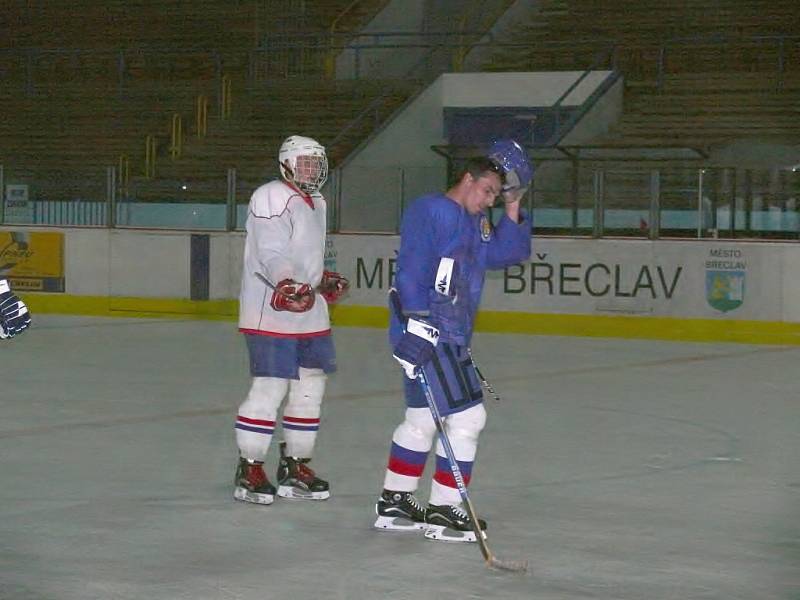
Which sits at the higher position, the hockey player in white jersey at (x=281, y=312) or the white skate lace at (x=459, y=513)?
the hockey player in white jersey at (x=281, y=312)

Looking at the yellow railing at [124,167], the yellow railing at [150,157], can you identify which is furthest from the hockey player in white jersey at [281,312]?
the yellow railing at [150,157]

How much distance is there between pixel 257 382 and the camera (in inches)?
276

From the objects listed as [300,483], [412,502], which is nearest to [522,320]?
[300,483]

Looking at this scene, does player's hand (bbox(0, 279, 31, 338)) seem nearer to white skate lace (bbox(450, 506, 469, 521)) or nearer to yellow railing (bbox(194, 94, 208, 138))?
white skate lace (bbox(450, 506, 469, 521))

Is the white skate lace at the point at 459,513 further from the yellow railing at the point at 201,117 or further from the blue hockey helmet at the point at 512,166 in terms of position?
the yellow railing at the point at 201,117

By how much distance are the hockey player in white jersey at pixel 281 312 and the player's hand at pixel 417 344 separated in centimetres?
87

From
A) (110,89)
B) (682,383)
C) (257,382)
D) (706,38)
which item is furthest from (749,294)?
(110,89)

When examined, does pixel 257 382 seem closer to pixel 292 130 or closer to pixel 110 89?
pixel 292 130

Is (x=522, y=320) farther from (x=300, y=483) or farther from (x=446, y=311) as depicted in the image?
(x=446, y=311)

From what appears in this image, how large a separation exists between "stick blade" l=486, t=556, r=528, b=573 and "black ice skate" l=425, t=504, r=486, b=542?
20.0 inches

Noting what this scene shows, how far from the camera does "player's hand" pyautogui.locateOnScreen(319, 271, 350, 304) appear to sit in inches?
283

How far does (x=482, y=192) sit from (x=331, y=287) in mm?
1224

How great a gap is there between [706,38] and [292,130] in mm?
6110

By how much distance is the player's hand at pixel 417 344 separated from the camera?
604cm
